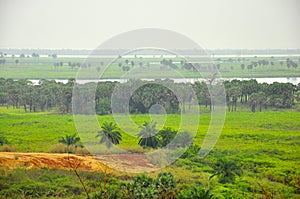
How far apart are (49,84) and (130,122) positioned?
18285mm

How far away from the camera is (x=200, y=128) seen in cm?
2611

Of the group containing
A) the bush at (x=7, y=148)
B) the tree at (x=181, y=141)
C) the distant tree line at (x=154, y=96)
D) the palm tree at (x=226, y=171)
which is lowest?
the palm tree at (x=226, y=171)

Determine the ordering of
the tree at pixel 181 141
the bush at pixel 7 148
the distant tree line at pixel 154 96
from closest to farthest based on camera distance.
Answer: the tree at pixel 181 141 < the bush at pixel 7 148 < the distant tree line at pixel 154 96

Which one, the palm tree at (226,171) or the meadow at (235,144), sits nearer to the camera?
the meadow at (235,144)

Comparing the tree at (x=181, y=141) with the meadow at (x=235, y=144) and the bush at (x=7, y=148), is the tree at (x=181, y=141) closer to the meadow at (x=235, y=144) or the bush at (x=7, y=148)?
the meadow at (x=235, y=144)

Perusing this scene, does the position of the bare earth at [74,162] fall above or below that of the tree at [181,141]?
below

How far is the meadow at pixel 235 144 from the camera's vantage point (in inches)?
611

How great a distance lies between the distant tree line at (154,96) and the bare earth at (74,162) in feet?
31.5

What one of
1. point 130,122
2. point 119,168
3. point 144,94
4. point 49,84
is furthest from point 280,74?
point 119,168

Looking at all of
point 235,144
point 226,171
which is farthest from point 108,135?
point 235,144

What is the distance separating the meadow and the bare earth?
0.85 metres

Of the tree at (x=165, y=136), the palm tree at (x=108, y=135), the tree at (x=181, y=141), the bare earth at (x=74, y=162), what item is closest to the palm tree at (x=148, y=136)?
the tree at (x=165, y=136)

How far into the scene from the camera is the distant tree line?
2905 cm

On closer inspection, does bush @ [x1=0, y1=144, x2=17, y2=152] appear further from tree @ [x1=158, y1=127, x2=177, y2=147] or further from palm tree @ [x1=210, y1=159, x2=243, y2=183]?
palm tree @ [x1=210, y1=159, x2=243, y2=183]
